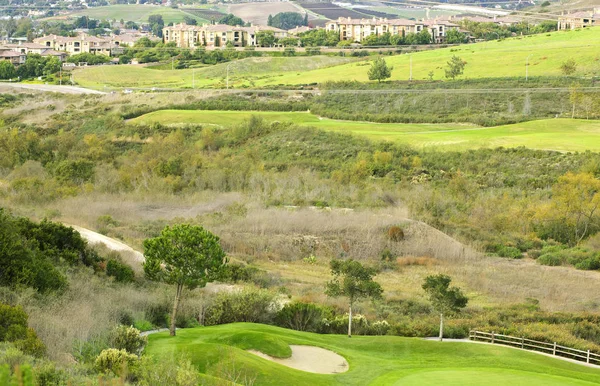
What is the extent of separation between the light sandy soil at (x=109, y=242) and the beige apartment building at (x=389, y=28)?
97257 millimetres

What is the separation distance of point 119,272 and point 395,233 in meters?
15.9

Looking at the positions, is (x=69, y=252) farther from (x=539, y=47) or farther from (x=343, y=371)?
(x=539, y=47)

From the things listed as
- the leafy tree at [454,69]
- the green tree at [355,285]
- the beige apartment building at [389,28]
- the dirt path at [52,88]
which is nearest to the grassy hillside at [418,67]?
the leafy tree at [454,69]

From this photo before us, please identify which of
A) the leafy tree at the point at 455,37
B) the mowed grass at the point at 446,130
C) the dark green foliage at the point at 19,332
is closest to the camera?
the dark green foliage at the point at 19,332

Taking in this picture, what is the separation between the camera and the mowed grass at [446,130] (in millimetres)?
61469

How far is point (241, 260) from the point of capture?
38156 millimetres

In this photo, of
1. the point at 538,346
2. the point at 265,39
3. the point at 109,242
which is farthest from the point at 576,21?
the point at 538,346

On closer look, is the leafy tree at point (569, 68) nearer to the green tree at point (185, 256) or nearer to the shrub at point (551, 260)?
the shrub at point (551, 260)

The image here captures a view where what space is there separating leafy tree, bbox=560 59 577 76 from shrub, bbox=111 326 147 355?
68.3m

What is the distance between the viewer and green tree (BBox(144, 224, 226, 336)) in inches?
966

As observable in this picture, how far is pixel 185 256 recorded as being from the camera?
24.6 metres

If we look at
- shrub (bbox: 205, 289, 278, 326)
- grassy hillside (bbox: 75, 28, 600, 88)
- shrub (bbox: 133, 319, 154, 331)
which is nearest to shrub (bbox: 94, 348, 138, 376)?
shrub (bbox: 133, 319, 154, 331)

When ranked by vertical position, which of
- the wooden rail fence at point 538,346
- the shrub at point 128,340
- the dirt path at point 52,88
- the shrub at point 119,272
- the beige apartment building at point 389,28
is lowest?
the wooden rail fence at point 538,346

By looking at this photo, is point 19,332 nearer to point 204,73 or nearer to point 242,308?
point 242,308
